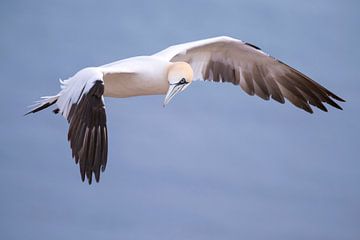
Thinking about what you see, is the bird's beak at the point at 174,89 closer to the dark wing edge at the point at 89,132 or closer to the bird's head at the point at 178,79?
the bird's head at the point at 178,79

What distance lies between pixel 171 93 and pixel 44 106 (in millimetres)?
1187

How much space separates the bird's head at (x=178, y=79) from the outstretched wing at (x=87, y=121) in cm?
56

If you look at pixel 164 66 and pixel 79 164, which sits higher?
pixel 164 66

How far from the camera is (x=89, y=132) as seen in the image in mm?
4574

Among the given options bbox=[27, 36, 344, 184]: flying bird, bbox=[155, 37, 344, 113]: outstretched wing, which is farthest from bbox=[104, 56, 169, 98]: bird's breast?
bbox=[155, 37, 344, 113]: outstretched wing

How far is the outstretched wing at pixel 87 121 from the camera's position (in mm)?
4445

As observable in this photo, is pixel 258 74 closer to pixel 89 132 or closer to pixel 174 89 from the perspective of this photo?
pixel 174 89

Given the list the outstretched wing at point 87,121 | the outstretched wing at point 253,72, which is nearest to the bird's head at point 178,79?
the outstretched wing at point 87,121

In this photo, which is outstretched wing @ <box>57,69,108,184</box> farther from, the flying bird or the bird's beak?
the bird's beak

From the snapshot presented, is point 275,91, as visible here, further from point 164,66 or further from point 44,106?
point 44,106

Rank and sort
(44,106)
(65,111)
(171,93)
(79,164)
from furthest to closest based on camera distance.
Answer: (44,106) → (171,93) → (65,111) → (79,164)

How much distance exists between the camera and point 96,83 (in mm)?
4711

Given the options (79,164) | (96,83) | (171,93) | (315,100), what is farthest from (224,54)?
(79,164)

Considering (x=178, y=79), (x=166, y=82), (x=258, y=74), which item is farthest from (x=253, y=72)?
(x=178, y=79)
